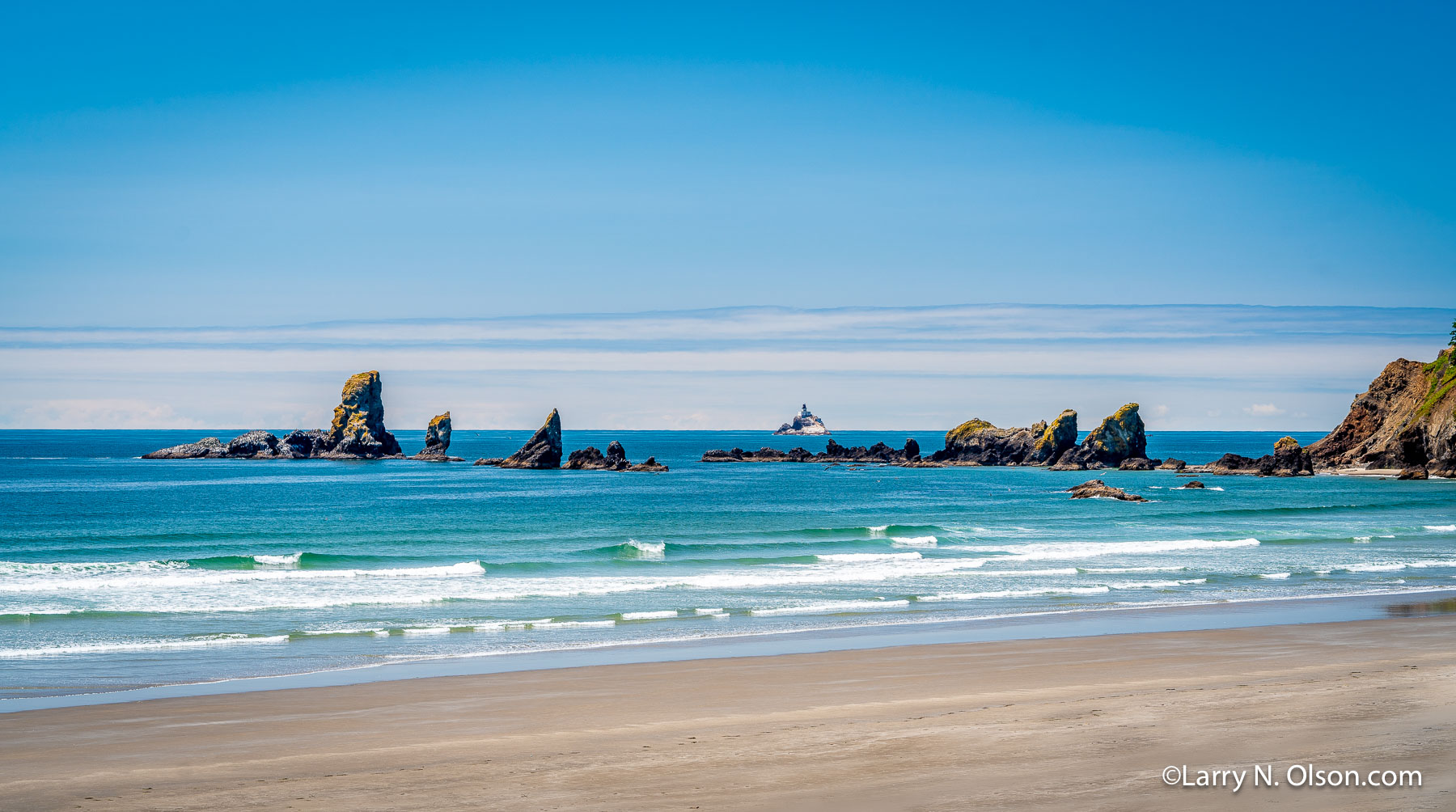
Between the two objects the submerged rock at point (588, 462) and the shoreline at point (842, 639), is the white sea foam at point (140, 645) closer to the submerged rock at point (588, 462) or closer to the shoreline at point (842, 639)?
the shoreline at point (842, 639)

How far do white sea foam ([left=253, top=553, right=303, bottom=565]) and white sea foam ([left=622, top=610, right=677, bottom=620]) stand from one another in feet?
47.5

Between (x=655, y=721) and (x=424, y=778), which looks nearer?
(x=424, y=778)

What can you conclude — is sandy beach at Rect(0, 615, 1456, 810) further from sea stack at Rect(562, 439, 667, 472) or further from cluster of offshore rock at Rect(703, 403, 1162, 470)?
cluster of offshore rock at Rect(703, 403, 1162, 470)

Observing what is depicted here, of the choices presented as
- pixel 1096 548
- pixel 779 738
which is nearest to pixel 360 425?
pixel 1096 548

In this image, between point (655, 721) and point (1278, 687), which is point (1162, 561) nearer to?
point (1278, 687)

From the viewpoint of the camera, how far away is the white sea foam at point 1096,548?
33.0 meters

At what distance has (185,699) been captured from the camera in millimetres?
12797

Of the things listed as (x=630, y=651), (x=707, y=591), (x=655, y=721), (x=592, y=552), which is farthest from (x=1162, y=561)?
(x=655, y=721)

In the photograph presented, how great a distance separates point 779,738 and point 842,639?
25.3 feet

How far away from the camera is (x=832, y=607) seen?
2177cm

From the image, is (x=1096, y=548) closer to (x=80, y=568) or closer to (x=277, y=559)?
(x=277, y=559)

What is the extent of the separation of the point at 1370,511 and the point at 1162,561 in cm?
2607

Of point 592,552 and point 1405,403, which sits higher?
point 1405,403

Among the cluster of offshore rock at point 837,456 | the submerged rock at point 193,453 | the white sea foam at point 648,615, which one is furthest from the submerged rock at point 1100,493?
the submerged rock at point 193,453
